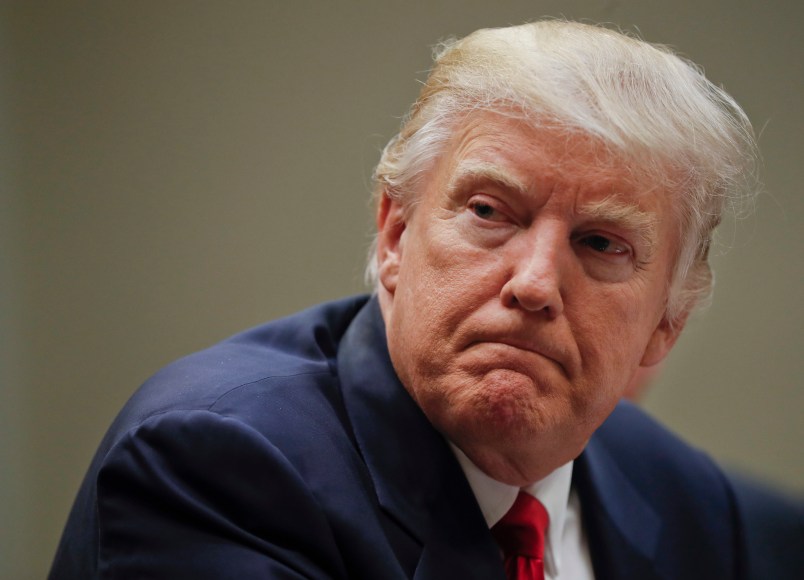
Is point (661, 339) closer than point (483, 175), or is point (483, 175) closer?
point (483, 175)

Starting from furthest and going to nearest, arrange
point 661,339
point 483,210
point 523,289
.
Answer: point 661,339 → point 483,210 → point 523,289

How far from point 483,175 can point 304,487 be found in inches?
21.2

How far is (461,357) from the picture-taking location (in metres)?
1.45

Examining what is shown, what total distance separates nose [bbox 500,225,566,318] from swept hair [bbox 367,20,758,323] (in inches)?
6.9

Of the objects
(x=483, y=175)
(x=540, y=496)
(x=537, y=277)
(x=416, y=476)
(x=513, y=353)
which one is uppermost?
(x=483, y=175)

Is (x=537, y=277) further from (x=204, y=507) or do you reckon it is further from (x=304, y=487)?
(x=204, y=507)

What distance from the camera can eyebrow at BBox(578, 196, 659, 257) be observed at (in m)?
1.47

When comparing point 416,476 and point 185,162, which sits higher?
point 185,162

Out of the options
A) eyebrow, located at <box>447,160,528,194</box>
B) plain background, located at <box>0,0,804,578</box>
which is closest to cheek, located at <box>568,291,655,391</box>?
eyebrow, located at <box>447,160,528,194</box>

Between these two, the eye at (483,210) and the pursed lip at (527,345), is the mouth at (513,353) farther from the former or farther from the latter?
the eye at (483,210)

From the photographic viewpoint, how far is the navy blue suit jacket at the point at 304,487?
1.29m

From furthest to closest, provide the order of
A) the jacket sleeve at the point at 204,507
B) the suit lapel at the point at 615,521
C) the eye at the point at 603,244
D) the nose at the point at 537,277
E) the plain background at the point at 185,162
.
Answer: the plain background at the point at 185,162, the suit lapel at the point at 615,521, the eye at the point at 603,244, the nose at the point at 537,277, the jacket sleeve at the point at 204,507

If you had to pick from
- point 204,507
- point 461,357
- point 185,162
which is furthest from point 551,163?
point 185,162

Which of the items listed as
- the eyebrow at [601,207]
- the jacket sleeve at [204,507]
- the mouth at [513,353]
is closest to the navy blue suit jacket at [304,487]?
the jacket sleeve at [204,507]
